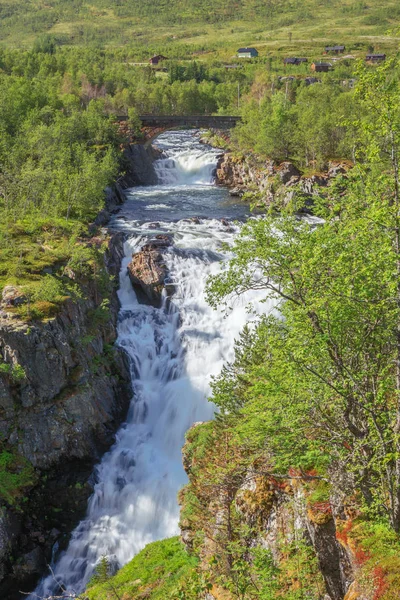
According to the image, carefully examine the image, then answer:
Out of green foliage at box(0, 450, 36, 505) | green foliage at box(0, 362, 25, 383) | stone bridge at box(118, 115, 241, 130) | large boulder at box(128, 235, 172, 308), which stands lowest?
green foliage at box(0, 450, 36, 505)

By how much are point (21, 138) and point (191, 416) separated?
4066cm

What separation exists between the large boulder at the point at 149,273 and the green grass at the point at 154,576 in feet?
58.4

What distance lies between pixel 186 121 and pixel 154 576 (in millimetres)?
80229

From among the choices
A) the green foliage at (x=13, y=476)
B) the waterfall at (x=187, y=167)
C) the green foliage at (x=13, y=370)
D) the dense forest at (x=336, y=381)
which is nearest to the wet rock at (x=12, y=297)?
the green foliage at (x=13, y=370)

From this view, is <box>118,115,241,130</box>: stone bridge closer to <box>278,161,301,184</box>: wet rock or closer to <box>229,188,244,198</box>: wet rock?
<box>278,161,301,184</box>: wet rock

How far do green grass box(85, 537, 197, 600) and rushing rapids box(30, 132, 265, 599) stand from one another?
177 centimetres

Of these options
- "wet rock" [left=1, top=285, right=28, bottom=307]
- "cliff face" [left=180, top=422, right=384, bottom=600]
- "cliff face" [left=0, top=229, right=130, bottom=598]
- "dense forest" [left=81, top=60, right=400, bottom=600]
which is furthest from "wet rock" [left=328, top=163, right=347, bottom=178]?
"dense forest" [left=81, top=60, right=400, bottom=600]

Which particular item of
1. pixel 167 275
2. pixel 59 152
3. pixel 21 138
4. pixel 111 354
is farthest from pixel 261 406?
pixel 21 138

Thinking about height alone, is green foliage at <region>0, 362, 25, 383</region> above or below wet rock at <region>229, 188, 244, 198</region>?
below

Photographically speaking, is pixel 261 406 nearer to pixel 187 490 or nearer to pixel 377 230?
pixel 377 230

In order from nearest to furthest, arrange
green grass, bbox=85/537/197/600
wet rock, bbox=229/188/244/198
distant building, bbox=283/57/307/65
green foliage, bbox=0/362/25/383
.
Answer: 1. green grass, bbox=85/537/197/600
2. green foliage, bbox=0/362/25/383
3. wet rock, bbox=229/188/244/198
4. distant building, bbox=283/57/307/65

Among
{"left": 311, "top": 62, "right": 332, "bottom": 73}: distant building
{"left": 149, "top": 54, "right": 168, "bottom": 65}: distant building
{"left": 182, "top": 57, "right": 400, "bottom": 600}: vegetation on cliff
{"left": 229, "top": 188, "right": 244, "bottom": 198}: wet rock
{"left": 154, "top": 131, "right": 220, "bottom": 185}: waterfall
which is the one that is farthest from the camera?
{"left": 149, "top": 54, "right": 168, "bottom": 65}: distant building

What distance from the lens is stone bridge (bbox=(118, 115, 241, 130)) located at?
86438mm

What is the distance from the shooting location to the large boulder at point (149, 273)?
35.4 m
